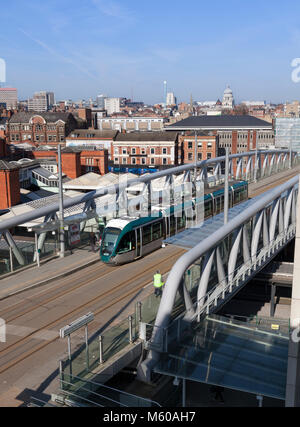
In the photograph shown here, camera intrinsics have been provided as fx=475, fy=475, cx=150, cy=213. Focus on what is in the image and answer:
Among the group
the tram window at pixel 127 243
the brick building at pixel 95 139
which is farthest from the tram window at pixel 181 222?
the brick building at pixel 95 139

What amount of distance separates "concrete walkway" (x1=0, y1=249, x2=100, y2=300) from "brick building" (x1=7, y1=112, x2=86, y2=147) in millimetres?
72005

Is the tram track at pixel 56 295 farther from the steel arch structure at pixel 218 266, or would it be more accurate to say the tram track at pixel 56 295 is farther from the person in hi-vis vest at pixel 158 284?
the steel arch structure at pixel 218 266

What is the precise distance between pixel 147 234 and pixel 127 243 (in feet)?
5.90

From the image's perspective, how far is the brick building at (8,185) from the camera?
39.8 metres

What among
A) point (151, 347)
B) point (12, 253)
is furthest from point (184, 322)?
point (12, 253)

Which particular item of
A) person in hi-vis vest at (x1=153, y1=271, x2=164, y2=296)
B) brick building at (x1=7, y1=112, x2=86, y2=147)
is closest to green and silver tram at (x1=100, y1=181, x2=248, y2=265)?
person in hi-vis vest at (x1=153, y1=271, x2=164, y2=296)

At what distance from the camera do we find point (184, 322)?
15305mm

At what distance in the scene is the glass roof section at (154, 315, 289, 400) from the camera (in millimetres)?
12180

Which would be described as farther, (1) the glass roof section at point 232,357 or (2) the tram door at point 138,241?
(2) the tram door at point 138,241

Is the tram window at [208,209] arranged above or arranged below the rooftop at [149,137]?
below

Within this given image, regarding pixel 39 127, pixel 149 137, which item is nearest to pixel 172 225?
pixel 149 137

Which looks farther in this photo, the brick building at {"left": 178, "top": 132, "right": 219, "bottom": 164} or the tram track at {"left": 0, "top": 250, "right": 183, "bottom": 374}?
the brick building at {"left": 178, "top": 132, "right": 219, "bottom": 164}

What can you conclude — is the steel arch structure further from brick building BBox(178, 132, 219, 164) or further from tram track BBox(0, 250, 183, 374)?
brick building BBox(178, 132, 219, 164)

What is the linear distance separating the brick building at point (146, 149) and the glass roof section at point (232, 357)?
64528mm
